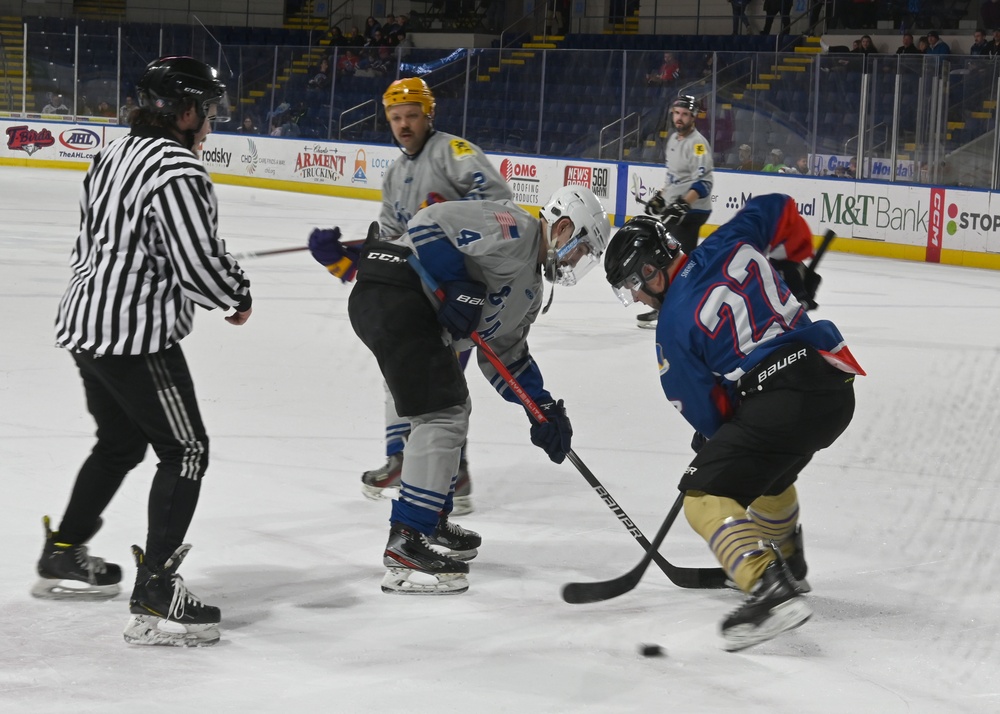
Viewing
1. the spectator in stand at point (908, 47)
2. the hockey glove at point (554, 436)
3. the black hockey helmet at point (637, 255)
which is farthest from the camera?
the spectator in stand at point (908, 47)

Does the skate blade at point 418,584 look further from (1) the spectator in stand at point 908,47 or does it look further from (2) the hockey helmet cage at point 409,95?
(1) the spectator in stand at point 908,47

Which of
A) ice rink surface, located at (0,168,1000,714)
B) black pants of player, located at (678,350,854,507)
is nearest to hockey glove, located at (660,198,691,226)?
ice rink surface, located at (0,168,1000,714)

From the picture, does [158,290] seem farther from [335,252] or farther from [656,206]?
[656,206]

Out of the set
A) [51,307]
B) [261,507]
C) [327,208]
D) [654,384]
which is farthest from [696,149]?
[327,208]

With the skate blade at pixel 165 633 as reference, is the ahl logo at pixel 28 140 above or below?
above

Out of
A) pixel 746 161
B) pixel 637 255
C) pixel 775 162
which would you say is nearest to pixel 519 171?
pixel 746 161

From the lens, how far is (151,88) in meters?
2.55

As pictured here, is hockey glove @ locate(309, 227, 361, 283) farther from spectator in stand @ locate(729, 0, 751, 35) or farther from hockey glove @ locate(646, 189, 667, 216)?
spectator in stand @ locate(729, 0, 751, 35)

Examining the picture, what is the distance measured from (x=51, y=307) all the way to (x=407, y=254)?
14.1ft

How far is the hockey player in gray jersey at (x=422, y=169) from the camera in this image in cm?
396

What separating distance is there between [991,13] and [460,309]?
536 inches

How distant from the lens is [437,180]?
401 cm

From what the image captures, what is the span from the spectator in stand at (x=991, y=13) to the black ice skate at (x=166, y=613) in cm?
1428

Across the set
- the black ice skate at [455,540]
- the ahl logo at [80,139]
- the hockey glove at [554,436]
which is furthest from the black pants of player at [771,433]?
the ahl logo at [80,139]
